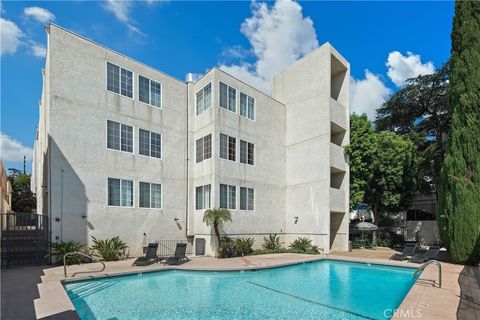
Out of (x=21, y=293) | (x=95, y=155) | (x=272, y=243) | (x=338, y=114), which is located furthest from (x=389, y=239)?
(x=21, y=293)

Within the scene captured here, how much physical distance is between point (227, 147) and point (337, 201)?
8.73 meters

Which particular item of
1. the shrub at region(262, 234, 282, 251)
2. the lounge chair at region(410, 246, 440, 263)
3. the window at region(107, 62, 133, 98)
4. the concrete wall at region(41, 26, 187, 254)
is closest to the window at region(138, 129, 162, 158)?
the concrete wall at region(41, 26, 187, 254)

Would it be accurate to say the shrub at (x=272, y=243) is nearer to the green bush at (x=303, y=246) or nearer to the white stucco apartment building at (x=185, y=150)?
the white stucco apartment building at (x=185, y=150)

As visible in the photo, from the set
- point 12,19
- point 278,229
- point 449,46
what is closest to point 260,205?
point 278,229

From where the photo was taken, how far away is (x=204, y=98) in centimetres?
2038

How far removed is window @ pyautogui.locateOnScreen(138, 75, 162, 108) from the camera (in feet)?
60.8

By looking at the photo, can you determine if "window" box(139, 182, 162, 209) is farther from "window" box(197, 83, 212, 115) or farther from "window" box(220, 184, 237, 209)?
"window" box(197, 83, 212, 115)

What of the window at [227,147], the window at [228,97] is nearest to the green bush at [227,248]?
the window at [227,147]

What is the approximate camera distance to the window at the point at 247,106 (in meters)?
21.5

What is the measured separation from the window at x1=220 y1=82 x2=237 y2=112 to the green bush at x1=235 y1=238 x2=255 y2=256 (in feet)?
28.3

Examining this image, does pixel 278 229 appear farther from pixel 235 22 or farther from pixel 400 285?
pixel 235 22

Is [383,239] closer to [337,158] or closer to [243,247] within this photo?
[337,158]

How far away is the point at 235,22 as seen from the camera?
63.6ft

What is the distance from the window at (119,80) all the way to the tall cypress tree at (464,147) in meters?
17.9
